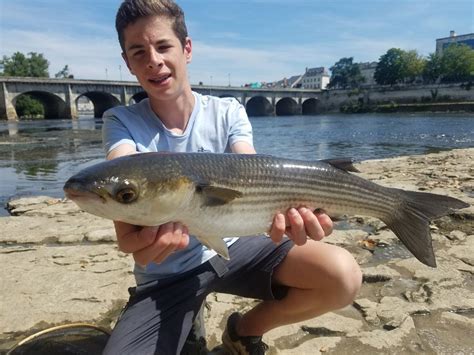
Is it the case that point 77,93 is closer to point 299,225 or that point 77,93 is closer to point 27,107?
point 27,107

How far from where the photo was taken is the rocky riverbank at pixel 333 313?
3.22 metres

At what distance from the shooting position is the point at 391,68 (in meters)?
106

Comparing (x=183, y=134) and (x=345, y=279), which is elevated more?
(x=183, y=134)

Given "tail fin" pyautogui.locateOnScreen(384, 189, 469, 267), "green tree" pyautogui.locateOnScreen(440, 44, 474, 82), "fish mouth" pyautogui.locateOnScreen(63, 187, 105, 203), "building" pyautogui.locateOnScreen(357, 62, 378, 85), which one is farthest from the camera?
"building" pyautogui.locateOnScreen(357, 62, 378, 85)

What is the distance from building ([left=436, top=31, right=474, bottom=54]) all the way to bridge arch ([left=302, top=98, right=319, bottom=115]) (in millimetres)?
60512

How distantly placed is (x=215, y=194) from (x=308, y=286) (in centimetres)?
114

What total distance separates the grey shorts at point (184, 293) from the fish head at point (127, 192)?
79cm

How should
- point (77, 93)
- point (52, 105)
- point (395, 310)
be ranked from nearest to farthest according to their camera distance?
point (395, 310), point (77, 93), point (52, 105)

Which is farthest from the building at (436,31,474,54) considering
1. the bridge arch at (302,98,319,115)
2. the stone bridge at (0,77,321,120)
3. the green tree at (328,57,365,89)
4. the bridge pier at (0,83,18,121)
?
the bridge pier at (0,83,18,121)

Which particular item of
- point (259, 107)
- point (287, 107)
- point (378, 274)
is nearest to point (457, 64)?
point (287, 107)

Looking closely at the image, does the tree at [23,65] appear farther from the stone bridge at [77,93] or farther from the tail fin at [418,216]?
the tail fin at [418,216]

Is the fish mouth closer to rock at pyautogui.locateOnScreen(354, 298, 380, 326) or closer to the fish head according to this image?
the fish head

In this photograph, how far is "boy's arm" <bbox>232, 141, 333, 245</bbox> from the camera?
2.65m

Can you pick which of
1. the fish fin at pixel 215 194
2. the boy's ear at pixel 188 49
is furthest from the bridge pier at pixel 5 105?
the fish fin at pixel 215 194
